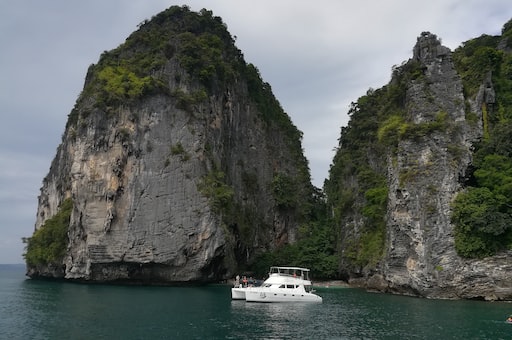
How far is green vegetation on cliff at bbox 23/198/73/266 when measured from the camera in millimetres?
58938

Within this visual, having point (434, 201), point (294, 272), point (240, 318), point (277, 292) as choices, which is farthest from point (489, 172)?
point (240, 318)

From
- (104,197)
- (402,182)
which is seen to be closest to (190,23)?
(104,197)

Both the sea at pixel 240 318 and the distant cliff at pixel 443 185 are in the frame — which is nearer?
the sea at pixel 240 318

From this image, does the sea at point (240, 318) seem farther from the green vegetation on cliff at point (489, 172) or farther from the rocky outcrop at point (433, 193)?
the green vegetation on cliff at point (489, 172)

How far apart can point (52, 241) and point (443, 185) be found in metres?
47.9

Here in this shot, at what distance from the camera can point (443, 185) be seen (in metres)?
39.2

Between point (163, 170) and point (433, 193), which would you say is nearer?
point (433, 193)

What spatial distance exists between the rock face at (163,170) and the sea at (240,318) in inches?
531

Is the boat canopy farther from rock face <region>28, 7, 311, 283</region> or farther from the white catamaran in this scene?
rock face <region>28, 7, 311, 283</region>

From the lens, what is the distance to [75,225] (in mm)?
55031

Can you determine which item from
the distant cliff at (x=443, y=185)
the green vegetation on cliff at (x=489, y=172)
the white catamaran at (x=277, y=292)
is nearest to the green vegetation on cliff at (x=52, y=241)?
the white catamaran at (x=277, y=292)

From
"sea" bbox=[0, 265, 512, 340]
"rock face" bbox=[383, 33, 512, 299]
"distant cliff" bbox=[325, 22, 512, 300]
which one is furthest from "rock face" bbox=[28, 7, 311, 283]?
"rock face" bbox=[383, 33, 512, 299]

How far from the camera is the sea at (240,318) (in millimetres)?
21969

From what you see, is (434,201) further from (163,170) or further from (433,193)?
(163,170)
